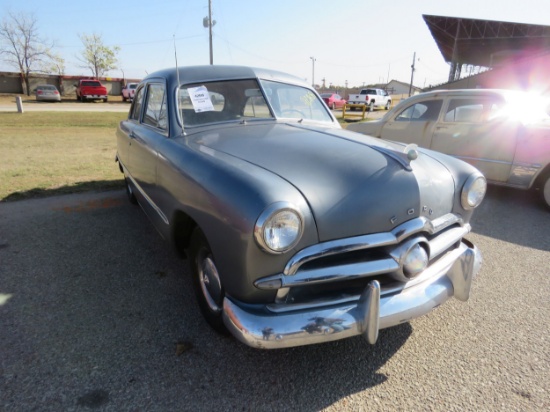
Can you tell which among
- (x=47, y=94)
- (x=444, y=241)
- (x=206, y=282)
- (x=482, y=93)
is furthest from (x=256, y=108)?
(x=47, y=94)

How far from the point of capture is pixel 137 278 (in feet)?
9.72

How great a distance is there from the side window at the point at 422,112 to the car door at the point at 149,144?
4348 mm

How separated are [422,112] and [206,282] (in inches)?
204

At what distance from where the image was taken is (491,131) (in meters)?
5.20

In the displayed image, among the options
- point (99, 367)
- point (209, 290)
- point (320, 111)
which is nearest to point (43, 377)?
point (99, 367)

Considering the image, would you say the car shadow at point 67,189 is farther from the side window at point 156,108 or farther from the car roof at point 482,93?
the car roof at point 482,93

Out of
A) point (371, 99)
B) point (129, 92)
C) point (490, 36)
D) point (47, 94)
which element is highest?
point (490, 36)

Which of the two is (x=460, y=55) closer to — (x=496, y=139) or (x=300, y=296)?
(x=496, y=139)

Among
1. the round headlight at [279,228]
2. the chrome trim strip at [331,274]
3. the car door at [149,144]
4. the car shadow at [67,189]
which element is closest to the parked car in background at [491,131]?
the chrome trim strip at [331,274]

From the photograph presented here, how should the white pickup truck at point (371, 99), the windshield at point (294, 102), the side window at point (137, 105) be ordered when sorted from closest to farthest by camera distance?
1. the windshield at point (294, 102)
2. the side window at point (137, 105)
3. the white pickup truck at point (371, 99)

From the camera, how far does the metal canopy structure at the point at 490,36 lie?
26.9 metres

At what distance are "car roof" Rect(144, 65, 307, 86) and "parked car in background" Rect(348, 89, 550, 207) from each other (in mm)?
3243

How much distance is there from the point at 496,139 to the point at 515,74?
96.5ft

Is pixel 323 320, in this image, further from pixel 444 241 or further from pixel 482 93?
pixel 482 93
